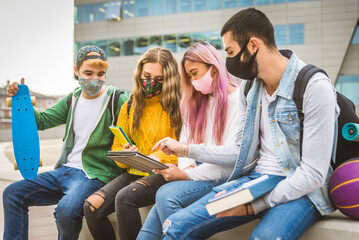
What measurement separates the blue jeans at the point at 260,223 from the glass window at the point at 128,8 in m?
23.8

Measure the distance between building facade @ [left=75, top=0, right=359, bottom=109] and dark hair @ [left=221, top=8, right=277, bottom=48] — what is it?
719 inches

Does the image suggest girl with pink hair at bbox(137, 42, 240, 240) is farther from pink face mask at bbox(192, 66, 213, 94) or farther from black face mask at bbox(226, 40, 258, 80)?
black face mask at bbox(226, 40, 258, 80)

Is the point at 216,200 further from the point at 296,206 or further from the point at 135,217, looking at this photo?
the point at 135,217

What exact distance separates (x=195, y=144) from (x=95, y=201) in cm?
93

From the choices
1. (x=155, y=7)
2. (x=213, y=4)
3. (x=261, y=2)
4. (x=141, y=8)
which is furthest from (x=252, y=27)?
(x=141, y=8)

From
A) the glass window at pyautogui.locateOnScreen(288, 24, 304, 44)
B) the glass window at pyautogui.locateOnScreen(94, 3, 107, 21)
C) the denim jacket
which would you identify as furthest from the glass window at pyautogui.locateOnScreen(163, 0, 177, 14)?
the denim jacket

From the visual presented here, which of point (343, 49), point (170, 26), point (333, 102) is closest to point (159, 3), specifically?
point (170, 26)

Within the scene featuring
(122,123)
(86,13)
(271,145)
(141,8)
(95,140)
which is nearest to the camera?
(271,145)

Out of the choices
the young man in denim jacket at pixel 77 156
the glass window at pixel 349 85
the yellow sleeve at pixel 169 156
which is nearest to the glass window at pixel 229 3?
the glass window at pixel 349 85

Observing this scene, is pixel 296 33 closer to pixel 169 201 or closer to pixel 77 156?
pixel 77 156

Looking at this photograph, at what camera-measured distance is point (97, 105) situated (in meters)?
3.33

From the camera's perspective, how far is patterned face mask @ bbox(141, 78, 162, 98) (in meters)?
2.97

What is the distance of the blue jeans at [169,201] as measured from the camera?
7.11 ft

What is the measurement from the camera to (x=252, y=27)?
2006 millimetres
